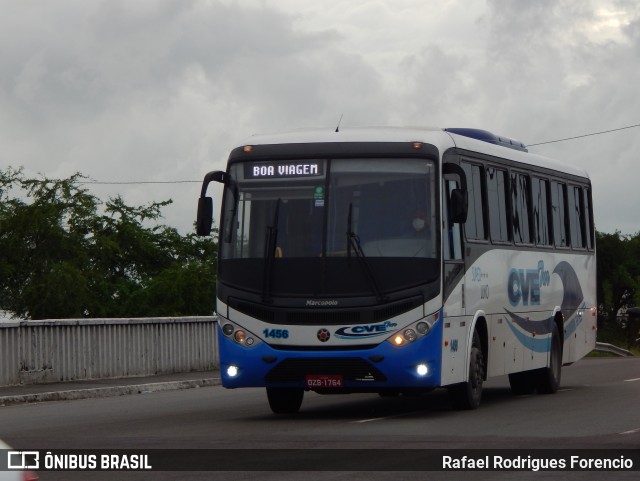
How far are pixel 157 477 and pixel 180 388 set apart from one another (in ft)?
50.6

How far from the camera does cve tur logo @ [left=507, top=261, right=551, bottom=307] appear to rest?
19875 millimetres

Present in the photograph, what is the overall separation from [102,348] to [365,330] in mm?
Answer: 12004

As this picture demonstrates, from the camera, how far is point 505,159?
20.2 metres

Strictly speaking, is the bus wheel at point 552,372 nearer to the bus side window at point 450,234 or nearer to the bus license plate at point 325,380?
the bus side window at point 450,234

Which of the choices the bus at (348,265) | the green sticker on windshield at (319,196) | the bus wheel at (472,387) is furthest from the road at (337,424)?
the green sticker on windshield at (319,196)

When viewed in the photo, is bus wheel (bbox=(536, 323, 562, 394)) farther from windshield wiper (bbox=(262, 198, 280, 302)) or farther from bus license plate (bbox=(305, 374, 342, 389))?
windshield wiper (bbox=(262, 198, 280, 302))

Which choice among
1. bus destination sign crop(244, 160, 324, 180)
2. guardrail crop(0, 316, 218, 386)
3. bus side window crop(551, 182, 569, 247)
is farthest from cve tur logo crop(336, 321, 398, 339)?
guardrail crop(0, 316, 218, 386)

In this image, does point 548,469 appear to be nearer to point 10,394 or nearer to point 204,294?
point 10,394

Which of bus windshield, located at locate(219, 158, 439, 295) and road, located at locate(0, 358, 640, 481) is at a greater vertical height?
bus windshield, located at locate(219, 158, 439, 295)

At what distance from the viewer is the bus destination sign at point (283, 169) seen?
17.0 metres

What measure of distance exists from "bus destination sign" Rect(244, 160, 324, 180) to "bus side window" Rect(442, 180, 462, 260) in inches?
60.0

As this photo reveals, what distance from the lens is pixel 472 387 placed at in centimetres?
1817

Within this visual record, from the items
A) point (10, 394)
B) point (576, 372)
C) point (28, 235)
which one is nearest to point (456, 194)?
point (10, 394)

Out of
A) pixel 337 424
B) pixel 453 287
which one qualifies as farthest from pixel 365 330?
pixel 453 287
